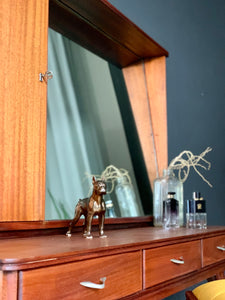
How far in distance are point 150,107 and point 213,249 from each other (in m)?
1.09

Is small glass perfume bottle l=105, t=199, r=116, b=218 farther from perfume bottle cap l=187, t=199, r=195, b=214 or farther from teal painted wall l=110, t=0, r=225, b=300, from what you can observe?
teal painted wall l=110, t=0, r=225, b=300

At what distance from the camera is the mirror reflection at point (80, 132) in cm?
173

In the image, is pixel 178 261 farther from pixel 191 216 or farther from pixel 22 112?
pixel 22 112

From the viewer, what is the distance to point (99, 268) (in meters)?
1.06

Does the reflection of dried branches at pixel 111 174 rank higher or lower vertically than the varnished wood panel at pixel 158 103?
lower

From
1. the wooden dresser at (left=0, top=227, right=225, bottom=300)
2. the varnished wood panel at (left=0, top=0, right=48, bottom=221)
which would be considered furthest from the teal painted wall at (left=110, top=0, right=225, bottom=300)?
the wooden dresser at (left=0, top=227, right=225, bottom=300)

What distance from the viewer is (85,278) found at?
1002 mm

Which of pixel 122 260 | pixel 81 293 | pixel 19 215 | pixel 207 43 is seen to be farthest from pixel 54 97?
pixel 207 43

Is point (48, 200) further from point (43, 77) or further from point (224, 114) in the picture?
point (224, 114)

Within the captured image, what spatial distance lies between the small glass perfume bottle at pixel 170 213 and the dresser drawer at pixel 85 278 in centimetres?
84

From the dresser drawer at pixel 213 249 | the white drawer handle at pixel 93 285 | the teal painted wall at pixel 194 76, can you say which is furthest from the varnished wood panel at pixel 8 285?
the teal painted wall at pixel 194 76

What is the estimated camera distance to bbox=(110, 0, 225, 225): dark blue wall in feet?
9.21

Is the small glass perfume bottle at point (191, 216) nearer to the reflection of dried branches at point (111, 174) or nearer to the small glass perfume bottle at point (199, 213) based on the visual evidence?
the small glass perfume bottle at point (199, 213)

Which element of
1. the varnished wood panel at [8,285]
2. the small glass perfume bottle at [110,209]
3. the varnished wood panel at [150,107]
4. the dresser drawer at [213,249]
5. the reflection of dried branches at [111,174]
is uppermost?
the varnished wood panel at [150,107]
